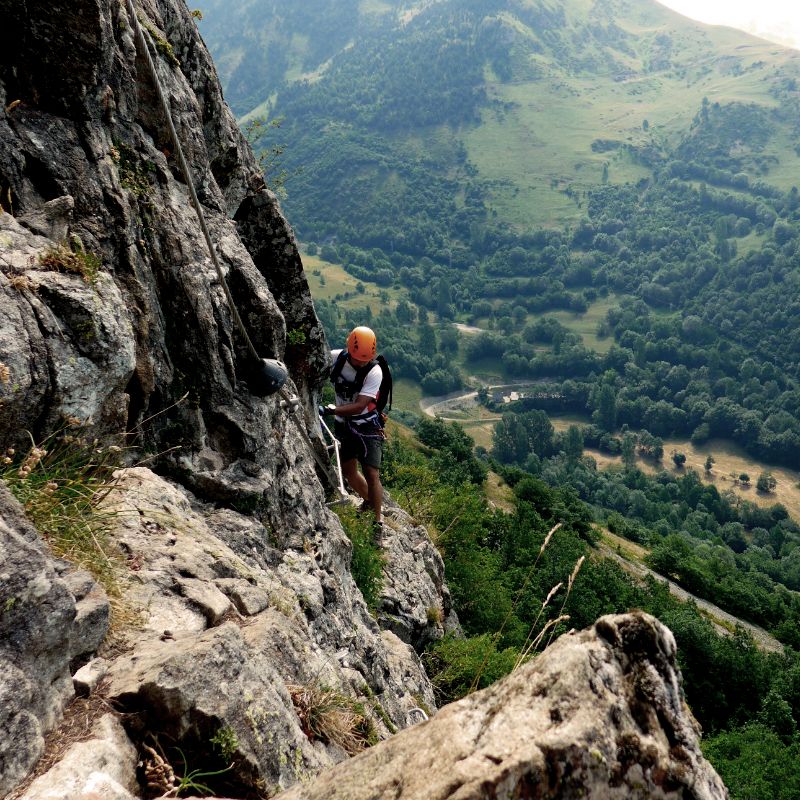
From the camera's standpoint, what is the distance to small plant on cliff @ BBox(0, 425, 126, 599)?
5.29 meters

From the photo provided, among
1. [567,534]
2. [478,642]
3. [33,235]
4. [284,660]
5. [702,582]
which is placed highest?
[33,235]

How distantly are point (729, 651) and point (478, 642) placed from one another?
144 ft

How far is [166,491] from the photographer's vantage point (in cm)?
793

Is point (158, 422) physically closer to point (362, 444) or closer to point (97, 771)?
point (97, 771)

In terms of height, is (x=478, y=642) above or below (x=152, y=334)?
below

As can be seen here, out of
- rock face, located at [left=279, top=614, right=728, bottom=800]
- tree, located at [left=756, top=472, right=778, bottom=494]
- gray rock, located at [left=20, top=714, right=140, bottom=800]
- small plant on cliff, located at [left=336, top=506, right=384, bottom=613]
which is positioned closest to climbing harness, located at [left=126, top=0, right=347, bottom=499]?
small plant on cliff, located at [left=336, top=506, right=384, bottom=613]

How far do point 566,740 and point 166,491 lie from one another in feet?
18.6

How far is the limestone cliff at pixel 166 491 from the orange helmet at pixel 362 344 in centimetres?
156

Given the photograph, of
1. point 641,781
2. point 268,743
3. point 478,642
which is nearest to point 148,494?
point 268,743

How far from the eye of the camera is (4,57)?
24.9ft

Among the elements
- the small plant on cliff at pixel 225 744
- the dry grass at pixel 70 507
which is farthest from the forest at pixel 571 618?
the small plant on cliff at pixel 225 744

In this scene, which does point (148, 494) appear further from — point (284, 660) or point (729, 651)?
point (729, 651)

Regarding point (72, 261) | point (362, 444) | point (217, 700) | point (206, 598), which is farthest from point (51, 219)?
point (362, 444)

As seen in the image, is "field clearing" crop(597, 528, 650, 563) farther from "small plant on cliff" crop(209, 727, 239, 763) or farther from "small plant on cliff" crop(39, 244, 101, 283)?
"small plant on cliff" crop(209, 727, 239, 763)
